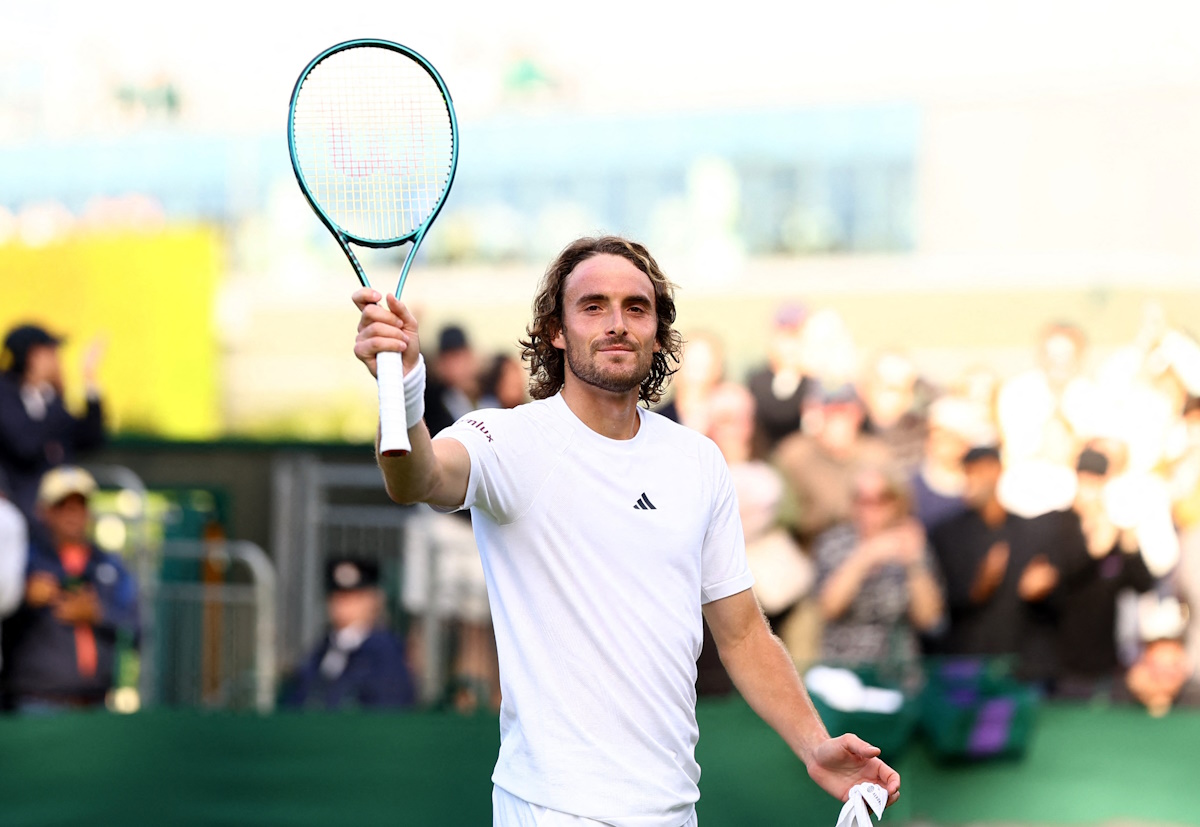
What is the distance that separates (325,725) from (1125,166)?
7.10 m

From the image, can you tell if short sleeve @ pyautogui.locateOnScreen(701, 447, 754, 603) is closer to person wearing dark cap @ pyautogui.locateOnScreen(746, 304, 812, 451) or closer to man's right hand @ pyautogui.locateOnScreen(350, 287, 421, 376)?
man's right hand @ pyautogui.locateOnScreen(350, 287, 421, 376)

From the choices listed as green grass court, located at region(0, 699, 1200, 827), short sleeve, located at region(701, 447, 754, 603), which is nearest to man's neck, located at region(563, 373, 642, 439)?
short sleeve, located at region(701, 447, 754, 603)

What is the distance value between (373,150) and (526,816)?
1581 mm

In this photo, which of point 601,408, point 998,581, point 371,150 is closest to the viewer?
point 601,408

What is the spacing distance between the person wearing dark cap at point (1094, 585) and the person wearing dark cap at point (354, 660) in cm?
293

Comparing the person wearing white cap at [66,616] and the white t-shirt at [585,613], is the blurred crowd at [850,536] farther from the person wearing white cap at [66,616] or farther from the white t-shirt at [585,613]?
the white t-shirt at [585,613]

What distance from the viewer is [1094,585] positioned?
8125 mm

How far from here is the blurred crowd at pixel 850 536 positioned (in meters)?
7.43

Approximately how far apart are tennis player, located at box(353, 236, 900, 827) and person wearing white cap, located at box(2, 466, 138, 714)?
4.12m

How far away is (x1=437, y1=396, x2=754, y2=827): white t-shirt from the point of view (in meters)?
3.29

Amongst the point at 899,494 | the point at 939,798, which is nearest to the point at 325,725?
the point at 939,798

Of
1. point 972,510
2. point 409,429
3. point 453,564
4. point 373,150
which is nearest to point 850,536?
point 972,510

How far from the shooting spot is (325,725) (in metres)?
5.84

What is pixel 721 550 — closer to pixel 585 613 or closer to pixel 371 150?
pixel 585 613
